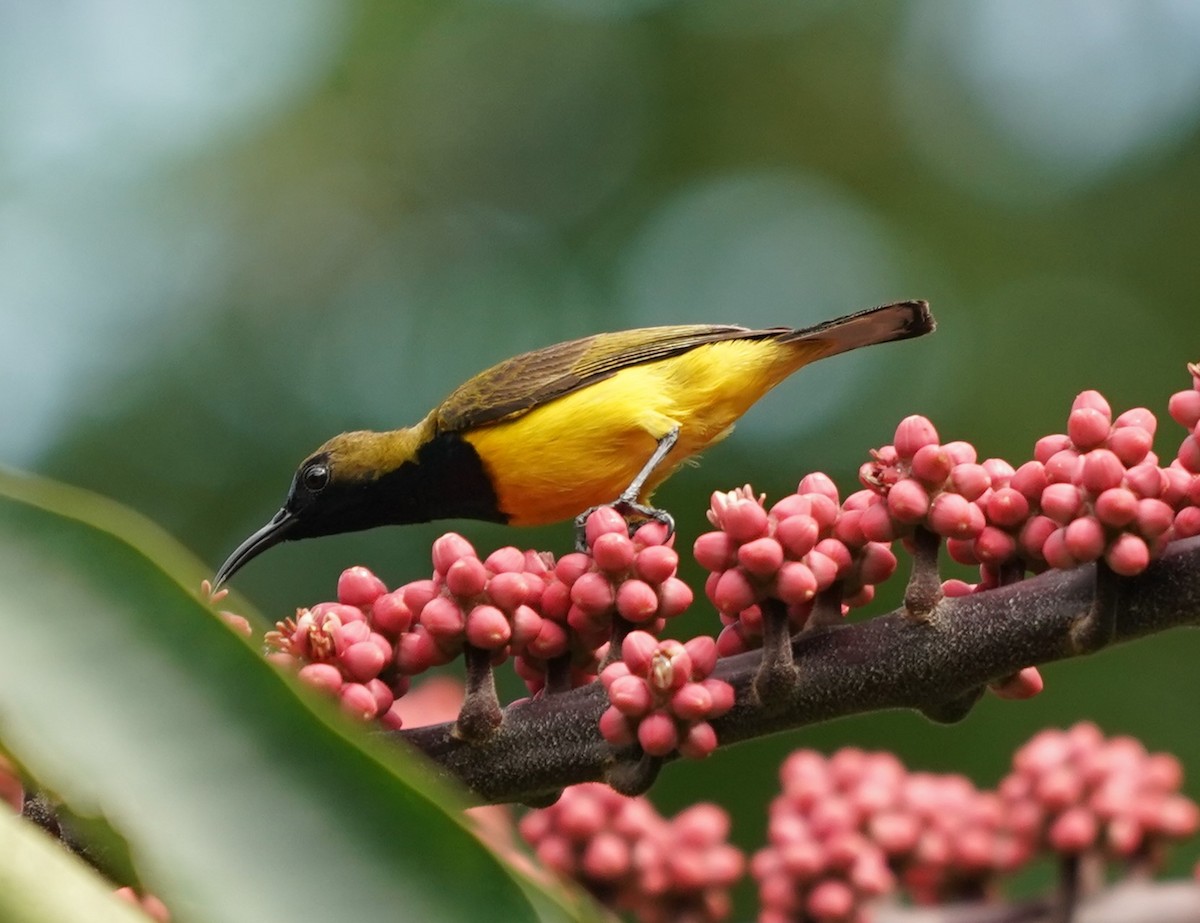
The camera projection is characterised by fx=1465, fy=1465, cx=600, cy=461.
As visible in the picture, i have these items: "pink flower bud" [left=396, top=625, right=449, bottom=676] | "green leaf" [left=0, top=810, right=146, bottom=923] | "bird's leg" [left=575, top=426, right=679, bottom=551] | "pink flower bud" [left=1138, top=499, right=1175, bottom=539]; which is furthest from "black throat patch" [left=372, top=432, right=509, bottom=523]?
"green leaf" [left=0, top=810, right=146, bottom=923]

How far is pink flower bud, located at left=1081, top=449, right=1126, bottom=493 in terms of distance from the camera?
1.70m

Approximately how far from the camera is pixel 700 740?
1732 millimetres

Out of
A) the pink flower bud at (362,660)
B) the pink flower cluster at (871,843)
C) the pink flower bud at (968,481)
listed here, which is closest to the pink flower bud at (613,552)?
the pink flower bud at (362,660)

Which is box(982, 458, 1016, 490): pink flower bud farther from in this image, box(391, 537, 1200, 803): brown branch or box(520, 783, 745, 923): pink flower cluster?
box(520, 783, 745, 923): pink flower cluster

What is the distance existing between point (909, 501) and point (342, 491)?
7.80 ft

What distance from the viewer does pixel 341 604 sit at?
205cm

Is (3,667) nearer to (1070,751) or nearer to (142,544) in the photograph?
(142,544)

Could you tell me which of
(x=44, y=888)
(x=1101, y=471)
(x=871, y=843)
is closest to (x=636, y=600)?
(x=1101, y=471)

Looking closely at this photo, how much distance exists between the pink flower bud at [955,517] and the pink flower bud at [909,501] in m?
0.01

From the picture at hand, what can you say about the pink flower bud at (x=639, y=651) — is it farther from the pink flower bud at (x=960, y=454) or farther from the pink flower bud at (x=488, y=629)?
the pink flower bud at (x=960, y=454)

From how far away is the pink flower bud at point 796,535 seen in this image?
5.91 feet

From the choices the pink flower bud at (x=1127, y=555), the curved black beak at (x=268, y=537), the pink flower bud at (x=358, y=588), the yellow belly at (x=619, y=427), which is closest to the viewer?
the pink flower bud at (x=1127, y=555)

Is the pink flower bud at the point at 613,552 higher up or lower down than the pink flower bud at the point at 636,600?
higher up

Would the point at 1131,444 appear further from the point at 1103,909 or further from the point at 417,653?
the point at 1103,909
